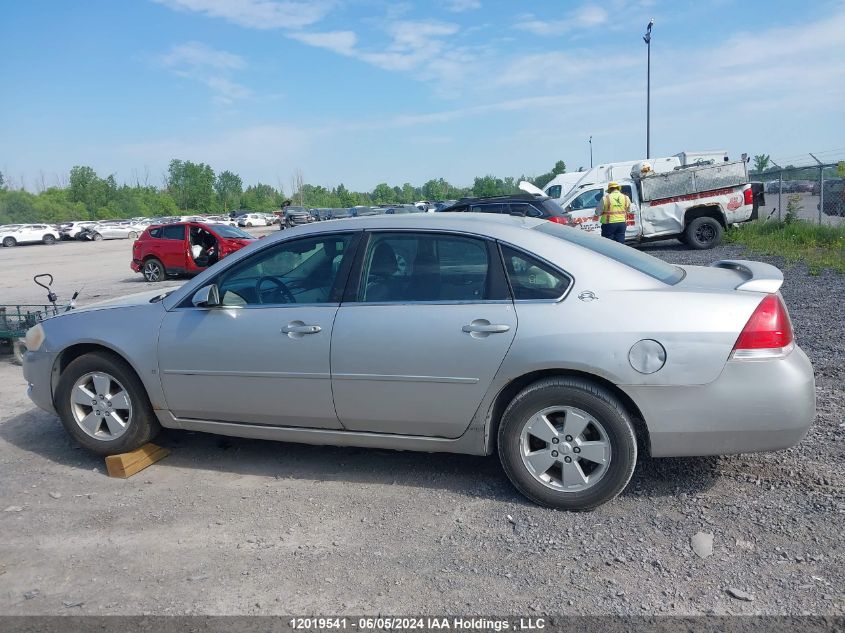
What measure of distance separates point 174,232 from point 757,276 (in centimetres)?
1675

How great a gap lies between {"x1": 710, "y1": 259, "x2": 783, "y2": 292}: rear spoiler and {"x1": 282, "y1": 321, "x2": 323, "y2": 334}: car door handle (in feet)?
7.81

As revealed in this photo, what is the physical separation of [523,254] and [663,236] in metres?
16.0

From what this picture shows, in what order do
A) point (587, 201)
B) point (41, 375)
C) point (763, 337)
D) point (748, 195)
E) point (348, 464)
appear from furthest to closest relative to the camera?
point (587, 201) < point (748, 195) < point (41, 375) < point (348, 464) < point (763, 337)

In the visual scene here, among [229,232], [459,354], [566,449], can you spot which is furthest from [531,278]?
[229,232]

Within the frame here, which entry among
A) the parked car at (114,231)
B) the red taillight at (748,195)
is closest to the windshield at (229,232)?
the red taillight at (748,195)

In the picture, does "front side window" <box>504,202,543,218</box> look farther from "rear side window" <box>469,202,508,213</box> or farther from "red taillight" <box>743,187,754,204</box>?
"red taillight" <box>743,187,754,204</box>

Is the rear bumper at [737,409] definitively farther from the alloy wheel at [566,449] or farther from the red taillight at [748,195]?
the red taillight at [748,195]

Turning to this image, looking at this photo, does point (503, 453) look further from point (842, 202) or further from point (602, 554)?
point (842, 202)

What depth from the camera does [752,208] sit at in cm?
1830

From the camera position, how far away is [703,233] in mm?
18500

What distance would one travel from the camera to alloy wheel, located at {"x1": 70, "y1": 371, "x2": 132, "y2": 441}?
4.64 meters

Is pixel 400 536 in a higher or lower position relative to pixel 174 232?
lower

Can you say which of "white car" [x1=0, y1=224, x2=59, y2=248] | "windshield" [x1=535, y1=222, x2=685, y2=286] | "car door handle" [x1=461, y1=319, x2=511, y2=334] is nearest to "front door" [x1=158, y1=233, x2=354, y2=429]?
"car door handle" [x1=461, y1=319, x2=511, y2=334]

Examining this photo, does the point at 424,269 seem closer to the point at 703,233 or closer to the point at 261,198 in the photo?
the point at 703,233
